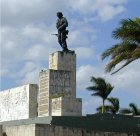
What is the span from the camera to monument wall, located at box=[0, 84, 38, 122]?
25906mm

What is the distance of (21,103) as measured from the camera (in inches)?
1061

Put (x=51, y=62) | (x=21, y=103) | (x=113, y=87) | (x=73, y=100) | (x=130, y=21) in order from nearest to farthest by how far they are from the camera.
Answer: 1. (x=130, y=21)
2. (x=73, y=100)
3. (x=51, y=62)
4. (x=21, y=103)
5. (x=113, y=87)

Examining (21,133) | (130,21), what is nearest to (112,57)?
(130,21)

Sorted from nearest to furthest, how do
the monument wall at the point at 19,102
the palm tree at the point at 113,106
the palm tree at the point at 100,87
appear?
1. the monument wall at the point at 19,102
2. the palm tree at the point at 100,87
3. the palm tree at the point at 113,106

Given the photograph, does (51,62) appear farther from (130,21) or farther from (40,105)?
(130,21)

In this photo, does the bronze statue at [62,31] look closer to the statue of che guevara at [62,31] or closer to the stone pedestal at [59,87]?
the statue of che guevara at [62,31]

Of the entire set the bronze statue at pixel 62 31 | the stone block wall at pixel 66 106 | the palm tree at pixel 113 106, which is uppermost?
the bronze statue at pixel 62 31

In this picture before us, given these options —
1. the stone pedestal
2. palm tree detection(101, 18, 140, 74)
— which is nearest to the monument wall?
the stone pedestal

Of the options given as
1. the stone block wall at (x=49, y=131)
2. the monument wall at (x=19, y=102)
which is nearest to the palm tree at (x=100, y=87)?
the monument wall at (x=19, y=102)

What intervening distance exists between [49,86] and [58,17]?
12.4ft

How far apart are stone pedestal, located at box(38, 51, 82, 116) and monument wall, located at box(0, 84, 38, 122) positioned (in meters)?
1.00

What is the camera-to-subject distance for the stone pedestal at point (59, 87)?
23.5 meters

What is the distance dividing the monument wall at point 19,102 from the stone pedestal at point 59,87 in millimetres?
997

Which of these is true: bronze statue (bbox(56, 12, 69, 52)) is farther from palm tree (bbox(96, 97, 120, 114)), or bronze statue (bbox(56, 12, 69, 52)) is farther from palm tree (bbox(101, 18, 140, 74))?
palm tree (bbox(96, 97, 120, 114))
